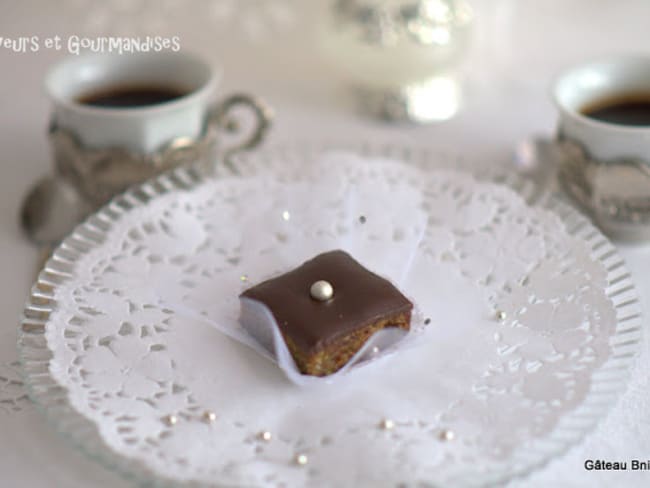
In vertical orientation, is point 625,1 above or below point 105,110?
below

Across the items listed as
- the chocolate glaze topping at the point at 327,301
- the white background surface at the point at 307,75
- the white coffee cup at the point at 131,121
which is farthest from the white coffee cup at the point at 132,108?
the chocolate glaze topping at the point at 327,301

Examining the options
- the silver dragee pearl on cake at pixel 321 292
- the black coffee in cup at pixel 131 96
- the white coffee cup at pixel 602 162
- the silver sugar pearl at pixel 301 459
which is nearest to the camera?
the silver sugar pearl at pixel 301 459

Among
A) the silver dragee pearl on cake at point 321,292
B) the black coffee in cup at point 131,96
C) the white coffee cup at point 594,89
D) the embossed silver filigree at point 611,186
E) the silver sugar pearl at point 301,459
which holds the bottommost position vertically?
the embossed silver filigree at point 611,186

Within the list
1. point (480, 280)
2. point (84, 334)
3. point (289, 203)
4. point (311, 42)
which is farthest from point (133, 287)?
point (311, 42)

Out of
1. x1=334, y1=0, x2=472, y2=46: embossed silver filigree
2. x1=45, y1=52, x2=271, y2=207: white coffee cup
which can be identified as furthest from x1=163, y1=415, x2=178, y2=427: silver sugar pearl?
x1=334, y1=0, x2=472, y2=46: embossed silver filigree

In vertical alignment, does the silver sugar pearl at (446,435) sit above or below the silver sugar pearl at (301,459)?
below

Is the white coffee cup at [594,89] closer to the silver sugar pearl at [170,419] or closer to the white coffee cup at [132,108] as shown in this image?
the white coffee cup at [132,108]

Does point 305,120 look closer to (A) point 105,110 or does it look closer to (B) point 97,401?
(A) point 105,110
